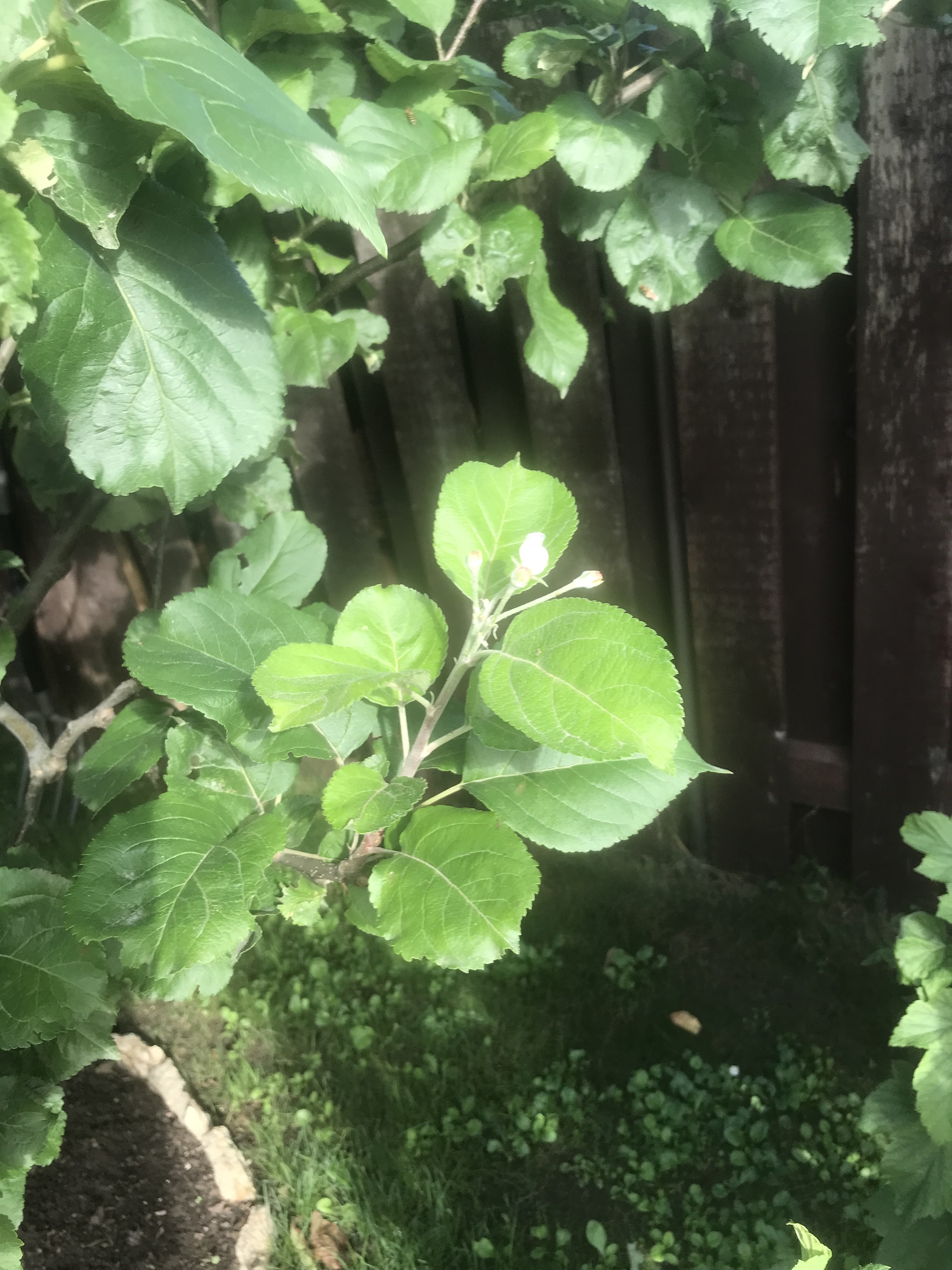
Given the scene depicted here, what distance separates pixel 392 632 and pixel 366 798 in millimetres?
184

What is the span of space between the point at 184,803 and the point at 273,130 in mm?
712

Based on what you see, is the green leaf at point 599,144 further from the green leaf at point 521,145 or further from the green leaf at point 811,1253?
the green leaf at point 811,1253

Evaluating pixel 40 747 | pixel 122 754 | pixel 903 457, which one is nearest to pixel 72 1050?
pixel 122 754

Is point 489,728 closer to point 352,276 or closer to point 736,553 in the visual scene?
point 352,276

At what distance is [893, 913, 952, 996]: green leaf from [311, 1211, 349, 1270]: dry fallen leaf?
125cm

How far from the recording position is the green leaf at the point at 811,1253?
78cm

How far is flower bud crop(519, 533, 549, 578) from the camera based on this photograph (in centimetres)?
85

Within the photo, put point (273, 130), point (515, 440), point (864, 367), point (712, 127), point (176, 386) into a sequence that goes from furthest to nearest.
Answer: point (515, 440)
point (864, 367)
point (712, 127)
point (176, 386)
point (273, 130)

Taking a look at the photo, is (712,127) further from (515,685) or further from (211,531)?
(211,531)

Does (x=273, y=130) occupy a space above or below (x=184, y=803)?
above

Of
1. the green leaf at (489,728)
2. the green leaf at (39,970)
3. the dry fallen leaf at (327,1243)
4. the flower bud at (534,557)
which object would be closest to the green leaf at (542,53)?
the flower bud at (534,557)

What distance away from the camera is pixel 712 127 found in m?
1.28

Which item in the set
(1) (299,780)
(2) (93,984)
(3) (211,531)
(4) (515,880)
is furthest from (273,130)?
(1) (299,780)

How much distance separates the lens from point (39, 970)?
1085 mm
